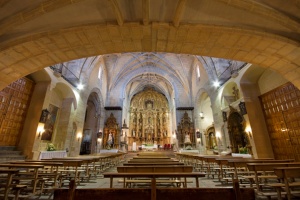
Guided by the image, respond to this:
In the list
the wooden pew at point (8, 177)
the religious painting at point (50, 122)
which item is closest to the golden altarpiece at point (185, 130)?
the religious painting at point (50, 122)

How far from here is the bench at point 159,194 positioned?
206cm

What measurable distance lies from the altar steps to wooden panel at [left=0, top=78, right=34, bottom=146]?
26cm

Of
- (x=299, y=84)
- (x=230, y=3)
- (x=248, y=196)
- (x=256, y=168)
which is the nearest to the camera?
(x=248, y=196)

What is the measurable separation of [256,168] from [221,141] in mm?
10305

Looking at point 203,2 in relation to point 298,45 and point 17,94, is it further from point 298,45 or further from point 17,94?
point 17,94

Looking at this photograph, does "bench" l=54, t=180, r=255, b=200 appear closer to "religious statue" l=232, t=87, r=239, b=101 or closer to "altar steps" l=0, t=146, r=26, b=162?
"altar steps" l=0, t=146, r=26, b=162

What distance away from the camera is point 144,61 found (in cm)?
2298

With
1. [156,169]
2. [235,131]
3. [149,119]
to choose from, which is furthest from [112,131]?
[156,169]

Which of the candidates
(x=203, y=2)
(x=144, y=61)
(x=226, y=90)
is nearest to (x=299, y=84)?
(x=203, y=2)

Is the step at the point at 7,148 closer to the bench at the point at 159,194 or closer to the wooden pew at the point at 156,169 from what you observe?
the wooden pew at the point at 156,169

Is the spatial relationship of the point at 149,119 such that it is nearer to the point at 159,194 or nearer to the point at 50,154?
the point at 50,154

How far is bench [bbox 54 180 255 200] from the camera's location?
2.06m

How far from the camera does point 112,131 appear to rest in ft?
68.5

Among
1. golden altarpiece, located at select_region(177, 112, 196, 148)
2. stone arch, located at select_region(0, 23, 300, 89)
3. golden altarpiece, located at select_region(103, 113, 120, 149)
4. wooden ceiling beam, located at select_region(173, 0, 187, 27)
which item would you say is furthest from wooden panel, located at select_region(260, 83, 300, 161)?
golden altarpiece, located at select_region(103, 113, 120, 149)
